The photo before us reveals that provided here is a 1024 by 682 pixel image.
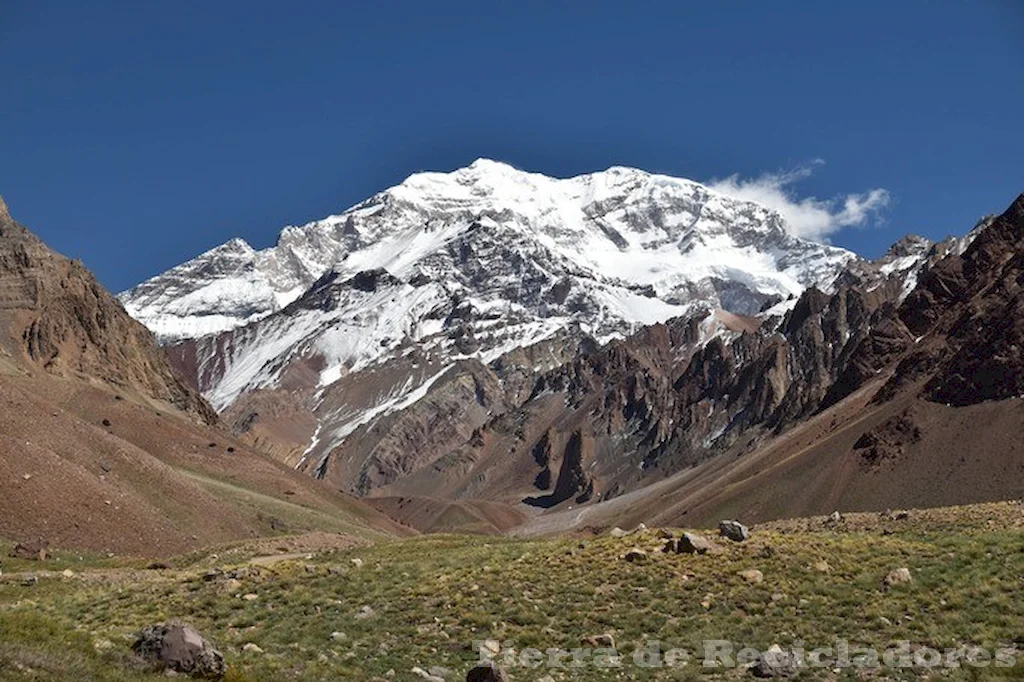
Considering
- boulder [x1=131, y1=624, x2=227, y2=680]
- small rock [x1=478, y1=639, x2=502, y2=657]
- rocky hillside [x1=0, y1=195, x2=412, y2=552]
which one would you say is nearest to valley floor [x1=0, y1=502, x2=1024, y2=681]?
small rock [x1=478, y1=639, x2=502, y2=657]

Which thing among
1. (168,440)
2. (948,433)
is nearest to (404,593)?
(168,440)

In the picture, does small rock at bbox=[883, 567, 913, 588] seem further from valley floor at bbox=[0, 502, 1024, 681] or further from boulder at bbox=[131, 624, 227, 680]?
boulder at bbox=[131, 624, 227, 680]

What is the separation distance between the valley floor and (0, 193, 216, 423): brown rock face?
342ft

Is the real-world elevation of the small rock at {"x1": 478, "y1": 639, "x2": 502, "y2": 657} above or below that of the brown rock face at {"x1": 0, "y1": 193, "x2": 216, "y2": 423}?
below

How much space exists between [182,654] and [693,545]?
623 inches

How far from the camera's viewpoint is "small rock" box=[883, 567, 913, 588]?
2848 centimetres

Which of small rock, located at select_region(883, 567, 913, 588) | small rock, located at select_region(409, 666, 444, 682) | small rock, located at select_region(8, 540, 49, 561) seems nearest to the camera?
small rock, located at select_region(409, 666, 444, 682)

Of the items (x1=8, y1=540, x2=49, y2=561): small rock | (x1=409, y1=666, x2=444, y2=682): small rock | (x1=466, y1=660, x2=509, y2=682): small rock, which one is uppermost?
(x1=466, y1=660, x2=509, y2=682): small rock

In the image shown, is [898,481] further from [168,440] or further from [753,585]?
[753,585]

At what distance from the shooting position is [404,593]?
31.0 metres

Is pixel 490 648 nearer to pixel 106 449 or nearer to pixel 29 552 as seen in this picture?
pixel 29 552

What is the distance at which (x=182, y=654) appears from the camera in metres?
21.8

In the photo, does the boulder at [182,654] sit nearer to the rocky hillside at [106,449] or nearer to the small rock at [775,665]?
the small rock at [775,665]

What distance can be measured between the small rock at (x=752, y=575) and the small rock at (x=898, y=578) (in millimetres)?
3290
